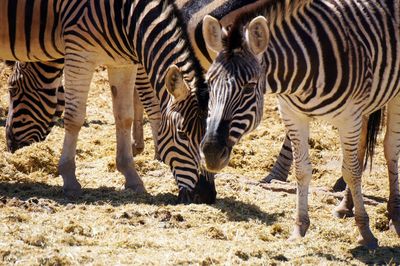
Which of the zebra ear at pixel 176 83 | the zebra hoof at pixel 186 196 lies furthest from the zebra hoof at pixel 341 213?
the zebra ear at pixel 176 83

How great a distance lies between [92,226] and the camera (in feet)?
23.4

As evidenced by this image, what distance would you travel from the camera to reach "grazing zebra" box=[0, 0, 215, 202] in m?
7.89

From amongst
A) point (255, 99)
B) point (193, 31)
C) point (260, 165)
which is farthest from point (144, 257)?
point (260, 165)

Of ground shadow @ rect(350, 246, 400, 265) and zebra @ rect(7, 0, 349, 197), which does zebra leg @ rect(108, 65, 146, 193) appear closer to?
zebra @ rect(7, 0, 349, 197)

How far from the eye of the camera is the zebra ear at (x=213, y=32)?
6.59 meters

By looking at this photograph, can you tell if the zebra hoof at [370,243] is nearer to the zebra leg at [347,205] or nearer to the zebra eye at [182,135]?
the zebra leg at [347,205]

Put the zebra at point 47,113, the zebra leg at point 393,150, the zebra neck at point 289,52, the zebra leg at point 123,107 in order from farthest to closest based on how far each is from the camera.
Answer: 1. the zebra at point 47,113
2. the zebra leg at point 123,107
3. the zebra leg at point 393,150
4. the zebra neck at point 289,52

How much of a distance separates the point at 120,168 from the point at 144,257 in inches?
118

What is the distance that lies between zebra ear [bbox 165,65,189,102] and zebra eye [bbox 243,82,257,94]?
134 cm

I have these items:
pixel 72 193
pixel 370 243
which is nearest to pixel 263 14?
pixel 370 243

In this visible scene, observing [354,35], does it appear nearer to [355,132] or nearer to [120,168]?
[355,132]

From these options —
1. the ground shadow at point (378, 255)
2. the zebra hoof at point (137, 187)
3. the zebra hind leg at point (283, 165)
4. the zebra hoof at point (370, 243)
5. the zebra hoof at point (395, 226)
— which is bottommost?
the ground shadow at point (378, 255)

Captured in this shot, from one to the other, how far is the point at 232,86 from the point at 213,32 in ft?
1.52

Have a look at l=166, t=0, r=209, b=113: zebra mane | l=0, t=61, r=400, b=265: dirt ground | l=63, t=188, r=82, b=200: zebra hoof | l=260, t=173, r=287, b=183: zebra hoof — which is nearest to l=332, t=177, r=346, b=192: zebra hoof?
l=0, t=61, r=400, b=265: dirt ground
